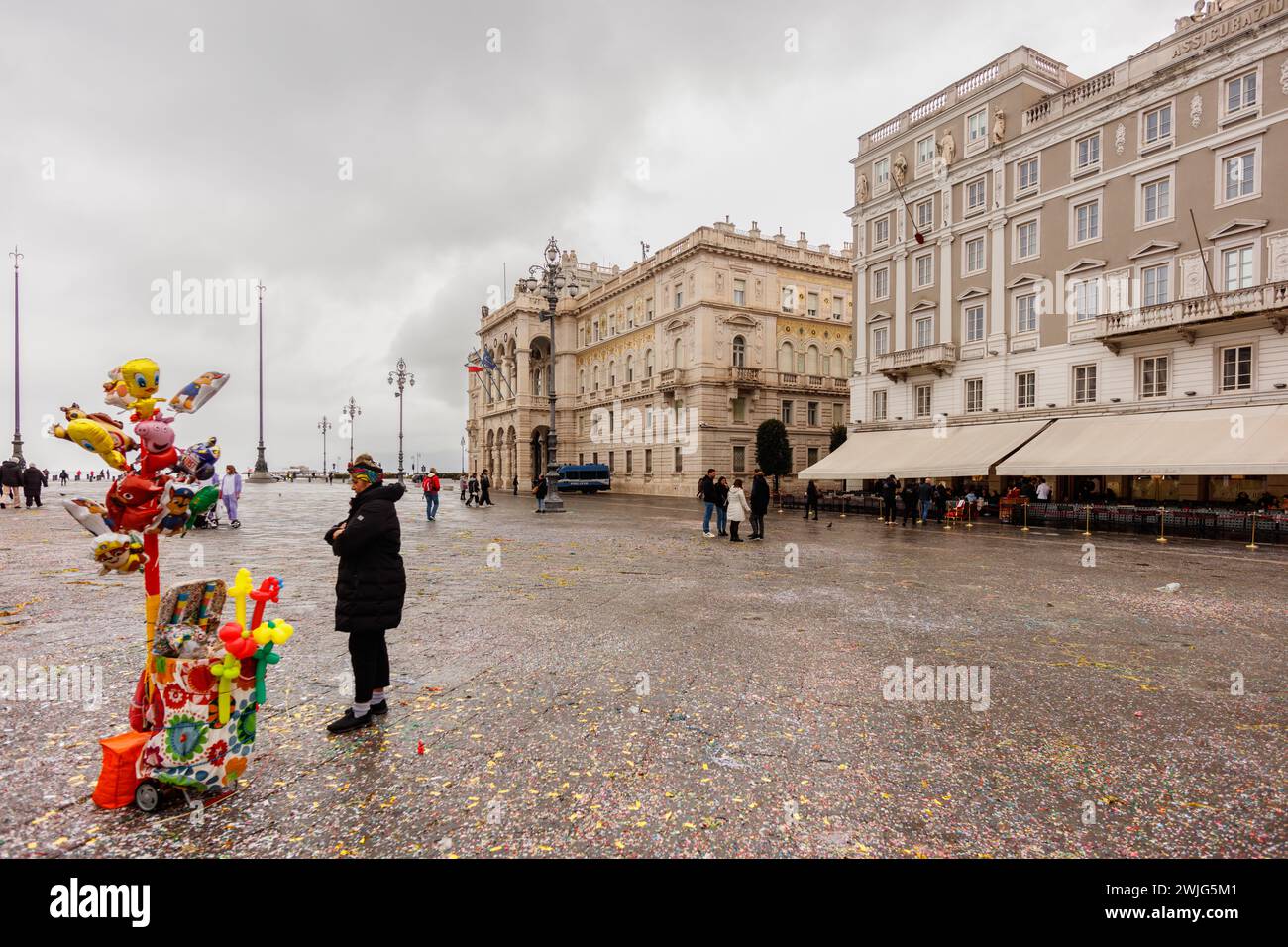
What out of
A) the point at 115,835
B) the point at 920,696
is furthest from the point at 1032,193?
the point at 115,835

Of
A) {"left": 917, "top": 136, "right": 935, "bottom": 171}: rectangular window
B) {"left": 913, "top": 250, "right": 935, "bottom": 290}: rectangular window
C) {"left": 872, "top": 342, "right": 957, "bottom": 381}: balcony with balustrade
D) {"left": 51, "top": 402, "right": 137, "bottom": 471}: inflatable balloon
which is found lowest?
{"left": 51, "top": 402, "right": 137, "bottom": 471}: inflatable balloon

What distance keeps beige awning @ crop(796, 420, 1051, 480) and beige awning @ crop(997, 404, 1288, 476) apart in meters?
0.98

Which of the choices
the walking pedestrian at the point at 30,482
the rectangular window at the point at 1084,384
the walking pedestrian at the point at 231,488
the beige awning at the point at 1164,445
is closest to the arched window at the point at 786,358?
the rectangular window at the point at 1084,384

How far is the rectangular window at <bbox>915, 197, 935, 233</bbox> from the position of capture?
29594 millimetres

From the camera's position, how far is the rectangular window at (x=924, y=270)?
2953 centimetres

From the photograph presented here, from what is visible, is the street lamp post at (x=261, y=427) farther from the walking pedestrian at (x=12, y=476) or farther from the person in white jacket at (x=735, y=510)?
the person in white jacket at (x=735, y=510)

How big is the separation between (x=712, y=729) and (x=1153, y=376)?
2479 centimetres

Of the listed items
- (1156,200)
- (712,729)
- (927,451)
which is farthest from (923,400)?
(712,729)

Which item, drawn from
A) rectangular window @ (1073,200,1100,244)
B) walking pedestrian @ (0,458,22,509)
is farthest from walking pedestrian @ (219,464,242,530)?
rectangular window @ (1073,200,1100,244)

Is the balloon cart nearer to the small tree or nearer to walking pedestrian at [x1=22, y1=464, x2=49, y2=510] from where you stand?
walking pedestrian at [x1=22, y1=464, x2=49, y2=510]

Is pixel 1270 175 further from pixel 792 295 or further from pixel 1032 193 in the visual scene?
pixel 792 295

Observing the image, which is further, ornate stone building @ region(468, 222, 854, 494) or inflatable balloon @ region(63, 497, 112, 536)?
ornate stone building @ region(468, 222, 854, 494)

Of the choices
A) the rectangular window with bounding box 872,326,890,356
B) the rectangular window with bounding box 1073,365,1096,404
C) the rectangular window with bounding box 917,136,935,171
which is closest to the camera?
the rectangular window with bounding box 1073,365,1096,404
